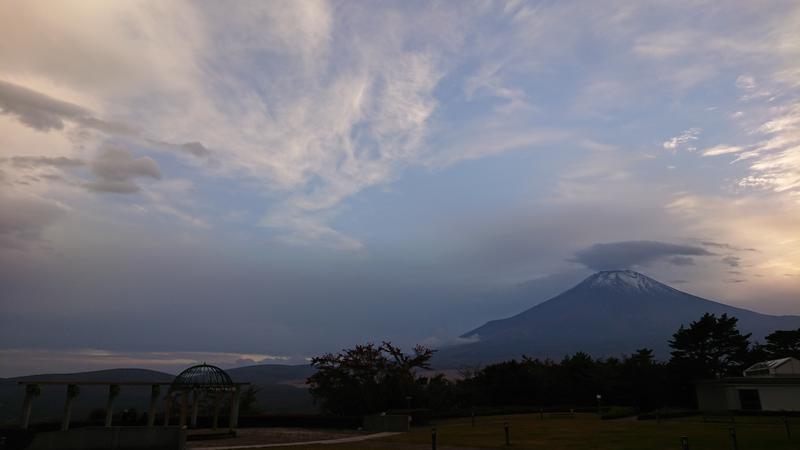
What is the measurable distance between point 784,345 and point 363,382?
2095 inches

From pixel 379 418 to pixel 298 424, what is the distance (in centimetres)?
801

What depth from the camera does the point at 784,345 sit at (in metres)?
63.7

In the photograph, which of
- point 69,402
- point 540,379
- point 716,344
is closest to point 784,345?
point 716,344

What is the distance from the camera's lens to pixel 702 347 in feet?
192

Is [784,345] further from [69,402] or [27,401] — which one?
[27,401]

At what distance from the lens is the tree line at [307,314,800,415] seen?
48938 millimetres

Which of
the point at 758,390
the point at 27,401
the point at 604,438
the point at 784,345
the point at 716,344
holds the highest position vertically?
the point at 716,344

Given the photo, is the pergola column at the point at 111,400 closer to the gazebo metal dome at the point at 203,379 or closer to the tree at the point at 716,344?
the gazebo metal dome at the point at 203,379

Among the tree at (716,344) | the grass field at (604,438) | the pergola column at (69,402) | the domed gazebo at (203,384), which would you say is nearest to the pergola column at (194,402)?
the domed gazebo at (203,384)

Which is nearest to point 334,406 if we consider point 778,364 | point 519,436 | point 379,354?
point 379,354

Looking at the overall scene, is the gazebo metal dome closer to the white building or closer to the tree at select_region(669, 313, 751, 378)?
the white building

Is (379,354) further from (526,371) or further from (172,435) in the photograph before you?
(172,435)

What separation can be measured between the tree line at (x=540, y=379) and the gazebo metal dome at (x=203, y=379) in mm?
15784

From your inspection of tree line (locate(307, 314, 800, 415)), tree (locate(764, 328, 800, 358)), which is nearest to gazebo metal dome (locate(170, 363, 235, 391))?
tree line (locate(307, 314, 800, 415))
